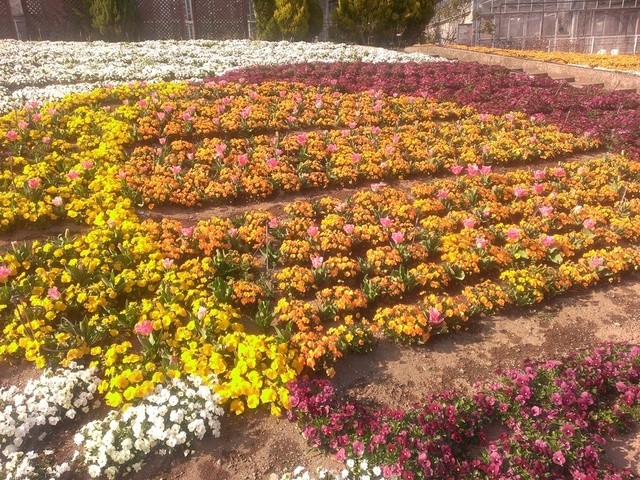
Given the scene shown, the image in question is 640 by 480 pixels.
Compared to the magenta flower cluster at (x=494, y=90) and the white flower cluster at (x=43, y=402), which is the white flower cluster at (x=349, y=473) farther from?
the magenta flower cluster at (x=494, y=90)

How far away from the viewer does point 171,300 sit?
5816 millimetres

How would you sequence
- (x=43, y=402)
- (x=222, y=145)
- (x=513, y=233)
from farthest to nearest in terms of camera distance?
1. (x=222, y=145)
2. (x=513, y=233)
3. (x=43, y=402)

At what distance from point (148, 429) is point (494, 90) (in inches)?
517

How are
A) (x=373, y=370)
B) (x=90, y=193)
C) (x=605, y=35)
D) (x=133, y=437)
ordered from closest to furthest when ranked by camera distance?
(x=133, y=437) < (x=373, y=370) < (x=90, y=193) < (x=605, y=35)

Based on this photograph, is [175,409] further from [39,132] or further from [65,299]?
[39,132]

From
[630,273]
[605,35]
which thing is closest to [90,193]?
[630,273]

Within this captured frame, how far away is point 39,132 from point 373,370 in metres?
8.19

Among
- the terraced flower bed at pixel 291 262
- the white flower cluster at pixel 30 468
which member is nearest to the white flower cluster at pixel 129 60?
the terraced flower bed at pixel 291 262

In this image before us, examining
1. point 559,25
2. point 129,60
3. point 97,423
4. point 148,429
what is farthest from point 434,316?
point 559,25

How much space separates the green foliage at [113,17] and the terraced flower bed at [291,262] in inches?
609

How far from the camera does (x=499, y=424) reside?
4.75 metres

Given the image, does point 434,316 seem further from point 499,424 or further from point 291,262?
point 291,262

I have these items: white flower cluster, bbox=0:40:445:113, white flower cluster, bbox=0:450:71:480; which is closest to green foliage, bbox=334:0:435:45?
white flower cluster, bbox=0:40:445:113

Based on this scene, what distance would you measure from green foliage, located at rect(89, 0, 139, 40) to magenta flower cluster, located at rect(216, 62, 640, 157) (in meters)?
13.6
